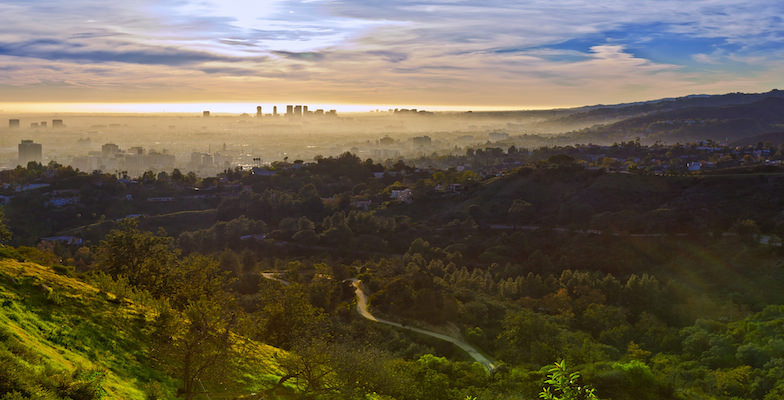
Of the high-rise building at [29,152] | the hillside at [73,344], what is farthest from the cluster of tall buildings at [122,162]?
the hillside at [73,344]

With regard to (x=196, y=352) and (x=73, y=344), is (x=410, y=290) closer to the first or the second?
(x=196, y=352)

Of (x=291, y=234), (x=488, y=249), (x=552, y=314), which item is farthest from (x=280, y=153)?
(x=552, y=314)

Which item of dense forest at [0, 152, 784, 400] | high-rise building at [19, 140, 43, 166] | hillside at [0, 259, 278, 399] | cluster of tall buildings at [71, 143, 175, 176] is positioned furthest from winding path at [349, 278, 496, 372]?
high-rise building at [19, 140, 43, 166]

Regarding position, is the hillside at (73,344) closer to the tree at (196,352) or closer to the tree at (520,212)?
the tree at (196,352)

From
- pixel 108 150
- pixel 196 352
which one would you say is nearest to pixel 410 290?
pixel 196 352

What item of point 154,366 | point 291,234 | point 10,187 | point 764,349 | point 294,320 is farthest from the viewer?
point 10,187

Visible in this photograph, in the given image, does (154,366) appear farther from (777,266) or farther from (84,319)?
(777,266)

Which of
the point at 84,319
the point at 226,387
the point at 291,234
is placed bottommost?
the point at 291,234
